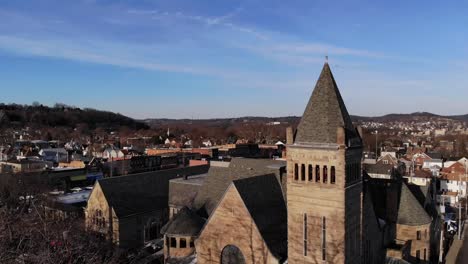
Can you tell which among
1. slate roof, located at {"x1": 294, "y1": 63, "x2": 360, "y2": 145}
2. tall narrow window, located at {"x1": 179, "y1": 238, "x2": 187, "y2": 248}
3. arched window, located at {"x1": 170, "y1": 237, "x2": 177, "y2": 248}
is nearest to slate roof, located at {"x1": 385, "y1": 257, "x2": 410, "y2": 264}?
slate roof, located at {"x1": 294, "y1": 63, "x2": 360, "y2": 145}

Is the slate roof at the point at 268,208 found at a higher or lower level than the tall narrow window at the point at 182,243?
higher

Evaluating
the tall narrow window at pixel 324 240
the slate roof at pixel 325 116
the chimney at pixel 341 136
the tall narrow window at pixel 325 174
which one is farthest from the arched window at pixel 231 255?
the chimney at pixel 341 136

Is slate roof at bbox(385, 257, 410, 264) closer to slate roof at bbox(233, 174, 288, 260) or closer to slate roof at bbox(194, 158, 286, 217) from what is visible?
slate roof at bbox(233, 174, 288, 260)

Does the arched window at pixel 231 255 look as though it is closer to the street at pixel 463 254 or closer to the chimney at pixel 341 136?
the chimney at pixel 341 136

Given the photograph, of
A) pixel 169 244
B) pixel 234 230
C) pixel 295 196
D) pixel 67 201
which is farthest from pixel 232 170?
pixel 67 201

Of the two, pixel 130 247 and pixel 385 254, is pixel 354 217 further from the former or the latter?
pixel 130 247

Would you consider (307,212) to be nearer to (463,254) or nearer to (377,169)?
(463,254)
